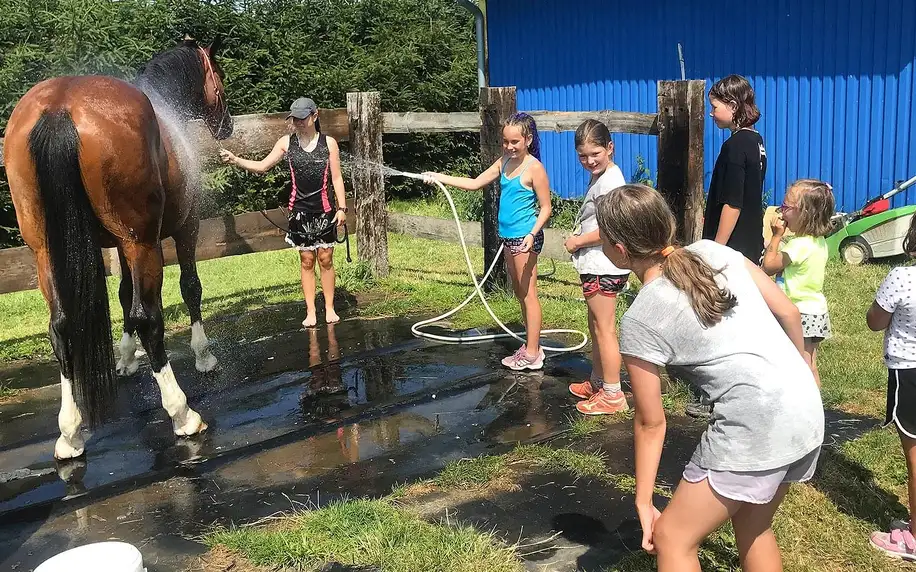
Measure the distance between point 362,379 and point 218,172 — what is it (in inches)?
230

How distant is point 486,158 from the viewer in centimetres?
755

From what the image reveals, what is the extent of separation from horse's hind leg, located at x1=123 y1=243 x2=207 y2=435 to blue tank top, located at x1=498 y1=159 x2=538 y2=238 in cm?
220

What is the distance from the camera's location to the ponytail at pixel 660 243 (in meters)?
2.35

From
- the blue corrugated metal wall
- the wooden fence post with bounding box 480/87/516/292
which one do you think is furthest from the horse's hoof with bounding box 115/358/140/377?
the blue corrugated metal wall

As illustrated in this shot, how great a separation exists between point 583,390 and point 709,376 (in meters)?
2.65

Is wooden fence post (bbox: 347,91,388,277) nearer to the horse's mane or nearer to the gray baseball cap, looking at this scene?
the gray baseball cap

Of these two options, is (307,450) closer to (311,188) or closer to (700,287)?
(700,287)

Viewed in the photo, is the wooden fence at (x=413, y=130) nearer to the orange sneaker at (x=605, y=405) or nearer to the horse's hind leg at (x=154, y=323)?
the horse's hind leg at (x=154, y=323)

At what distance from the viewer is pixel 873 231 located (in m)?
8.04

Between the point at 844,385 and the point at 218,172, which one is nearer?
the point at 844,385

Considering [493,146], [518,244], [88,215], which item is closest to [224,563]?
[88,215]

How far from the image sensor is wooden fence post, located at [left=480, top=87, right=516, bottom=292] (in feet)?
24.2

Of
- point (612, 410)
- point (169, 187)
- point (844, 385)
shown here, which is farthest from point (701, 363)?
point (169, 187)

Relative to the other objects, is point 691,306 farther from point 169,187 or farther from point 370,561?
point 169,187
